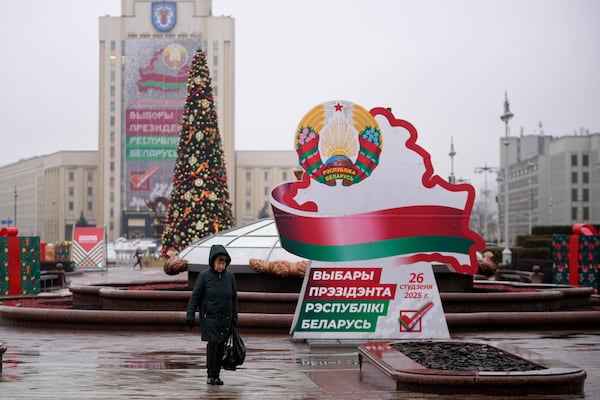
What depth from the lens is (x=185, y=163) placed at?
48.3 metres

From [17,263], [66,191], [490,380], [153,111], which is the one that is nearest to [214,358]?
[490,380]

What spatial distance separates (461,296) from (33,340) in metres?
7.63

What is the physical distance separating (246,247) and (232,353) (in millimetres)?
8892

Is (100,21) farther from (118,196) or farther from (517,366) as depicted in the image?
(517,366)

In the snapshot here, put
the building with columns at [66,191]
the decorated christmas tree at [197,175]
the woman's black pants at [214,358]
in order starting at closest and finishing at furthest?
the woman's black pants at [214,358] → the decorated christmas tree at [197,175] → the building with columns at [66,191]

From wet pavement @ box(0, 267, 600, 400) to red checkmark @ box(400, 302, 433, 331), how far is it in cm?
83

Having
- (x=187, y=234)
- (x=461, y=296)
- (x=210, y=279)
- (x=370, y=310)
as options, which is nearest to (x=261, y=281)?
(x=461, y=296)

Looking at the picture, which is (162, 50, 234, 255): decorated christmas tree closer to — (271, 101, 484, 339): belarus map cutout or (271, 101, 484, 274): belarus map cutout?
(271, 101, 484, 274): belarus map cutout

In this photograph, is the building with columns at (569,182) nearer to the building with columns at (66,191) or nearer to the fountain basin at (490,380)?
the building with columns at (66,191)

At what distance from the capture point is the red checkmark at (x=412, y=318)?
12.7 m

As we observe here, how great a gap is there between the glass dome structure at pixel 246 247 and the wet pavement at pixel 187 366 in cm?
300

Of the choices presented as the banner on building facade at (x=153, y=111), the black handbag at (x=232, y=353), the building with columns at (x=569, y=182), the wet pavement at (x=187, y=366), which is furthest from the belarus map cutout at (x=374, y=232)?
the banner on building facade at (x=153, y=111)

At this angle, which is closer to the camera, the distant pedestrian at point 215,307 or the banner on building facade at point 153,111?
the distant pedestrian at point 215,307

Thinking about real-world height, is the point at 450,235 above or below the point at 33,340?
above
